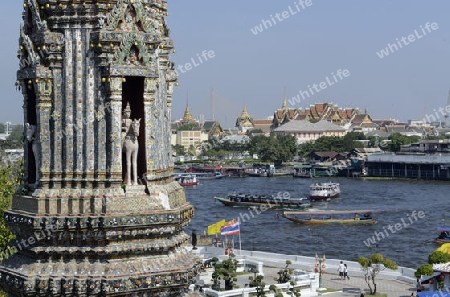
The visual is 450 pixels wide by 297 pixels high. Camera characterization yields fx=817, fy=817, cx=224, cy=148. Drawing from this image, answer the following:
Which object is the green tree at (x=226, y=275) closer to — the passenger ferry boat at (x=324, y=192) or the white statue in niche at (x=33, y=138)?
the white statue in niche at (x=33, y=138)

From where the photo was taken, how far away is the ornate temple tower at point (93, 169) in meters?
8.24

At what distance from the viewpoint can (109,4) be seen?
339 inches

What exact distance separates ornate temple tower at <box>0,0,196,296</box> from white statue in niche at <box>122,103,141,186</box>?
0.01m

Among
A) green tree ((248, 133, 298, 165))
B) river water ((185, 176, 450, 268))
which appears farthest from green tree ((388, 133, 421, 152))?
river water ((185, 176, 450, 268))

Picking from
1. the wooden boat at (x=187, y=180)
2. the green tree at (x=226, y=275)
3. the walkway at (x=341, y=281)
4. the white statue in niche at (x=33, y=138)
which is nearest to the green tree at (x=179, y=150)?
the wooden boat at (x=187, y=180)

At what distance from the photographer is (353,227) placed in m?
55.8

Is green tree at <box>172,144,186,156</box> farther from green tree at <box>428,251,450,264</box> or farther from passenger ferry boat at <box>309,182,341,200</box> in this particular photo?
green tree at <box>428,251,450,264</box>

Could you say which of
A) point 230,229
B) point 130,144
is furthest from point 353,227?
point 130,144

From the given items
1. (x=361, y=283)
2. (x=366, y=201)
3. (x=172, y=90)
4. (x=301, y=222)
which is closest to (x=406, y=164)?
(x=366, y=201)

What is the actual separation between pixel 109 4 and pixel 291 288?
58.4 ft

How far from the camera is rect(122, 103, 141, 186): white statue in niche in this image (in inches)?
337

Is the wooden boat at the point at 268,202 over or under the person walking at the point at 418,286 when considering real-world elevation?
under

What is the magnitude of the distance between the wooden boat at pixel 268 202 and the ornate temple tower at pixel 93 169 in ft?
194

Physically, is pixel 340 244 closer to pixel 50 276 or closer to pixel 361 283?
pixel 361 283
